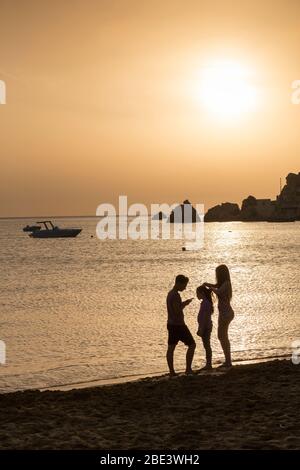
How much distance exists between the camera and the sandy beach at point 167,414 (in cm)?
865

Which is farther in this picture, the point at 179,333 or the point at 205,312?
the point at 205,312

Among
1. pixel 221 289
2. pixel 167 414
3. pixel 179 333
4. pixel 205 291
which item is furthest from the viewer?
pixel 205 291

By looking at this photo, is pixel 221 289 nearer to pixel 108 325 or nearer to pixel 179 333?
pixel 179 333

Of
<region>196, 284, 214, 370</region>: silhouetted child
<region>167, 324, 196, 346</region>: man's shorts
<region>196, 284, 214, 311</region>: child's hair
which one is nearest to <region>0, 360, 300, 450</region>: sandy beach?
<region>167, 324, 196, 346</region>: man's shorts

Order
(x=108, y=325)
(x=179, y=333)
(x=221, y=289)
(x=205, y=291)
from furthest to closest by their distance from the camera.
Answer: (x=108, y=325)
(x=205, y=291)
(x=221, y=289)
(x=179, y=333)

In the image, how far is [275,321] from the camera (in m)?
26.5

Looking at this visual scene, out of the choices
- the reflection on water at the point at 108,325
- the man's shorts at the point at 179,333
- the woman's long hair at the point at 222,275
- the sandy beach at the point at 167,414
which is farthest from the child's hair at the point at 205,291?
the reflection on water at the point at 108,325

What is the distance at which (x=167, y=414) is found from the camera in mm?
10211

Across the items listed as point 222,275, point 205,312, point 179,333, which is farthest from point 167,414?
point 222,275

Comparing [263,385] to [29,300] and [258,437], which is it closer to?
[258,437]

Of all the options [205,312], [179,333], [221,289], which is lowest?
[179,333]

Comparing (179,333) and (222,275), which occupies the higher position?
(222,275)

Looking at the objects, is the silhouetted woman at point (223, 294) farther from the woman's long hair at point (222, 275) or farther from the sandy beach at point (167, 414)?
the sandy beach at point (167, 414)
